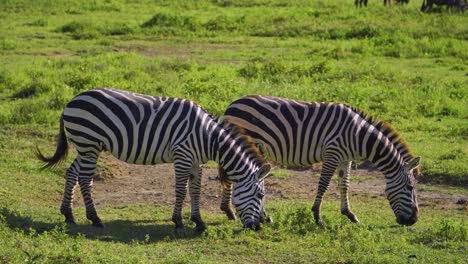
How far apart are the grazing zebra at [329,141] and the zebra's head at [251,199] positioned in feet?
2.56

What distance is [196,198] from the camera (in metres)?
10.0

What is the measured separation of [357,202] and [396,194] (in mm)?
1409

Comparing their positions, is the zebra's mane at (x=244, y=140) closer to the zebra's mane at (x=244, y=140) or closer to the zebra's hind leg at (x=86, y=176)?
the zebra's mane at (x=244, y=140)

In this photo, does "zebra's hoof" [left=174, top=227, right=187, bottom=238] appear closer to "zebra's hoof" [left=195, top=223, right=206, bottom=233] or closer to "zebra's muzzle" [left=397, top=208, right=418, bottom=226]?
"zebra's hoof" [left=195, top=223, right=206, bottom=233]

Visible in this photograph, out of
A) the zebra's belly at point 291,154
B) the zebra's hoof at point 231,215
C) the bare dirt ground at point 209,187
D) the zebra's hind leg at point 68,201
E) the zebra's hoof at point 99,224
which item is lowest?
the bare dirt ground at point 209,187

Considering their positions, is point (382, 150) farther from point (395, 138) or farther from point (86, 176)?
point (86, 176)

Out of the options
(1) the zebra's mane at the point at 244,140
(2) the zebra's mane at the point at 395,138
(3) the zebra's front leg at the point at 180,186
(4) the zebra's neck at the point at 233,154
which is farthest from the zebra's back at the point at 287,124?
(3) the zebra's front leg at the point at 180,186

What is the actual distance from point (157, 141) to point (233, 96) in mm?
6295

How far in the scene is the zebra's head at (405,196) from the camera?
33.2 feet

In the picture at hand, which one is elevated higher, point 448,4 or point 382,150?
point 382,150

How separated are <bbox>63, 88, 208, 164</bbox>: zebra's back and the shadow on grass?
27.7 inches

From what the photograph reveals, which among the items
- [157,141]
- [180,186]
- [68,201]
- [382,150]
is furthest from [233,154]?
[68,201]

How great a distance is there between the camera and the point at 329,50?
2255 centimetres

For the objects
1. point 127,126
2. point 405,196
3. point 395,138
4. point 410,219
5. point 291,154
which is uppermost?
point 127,126
